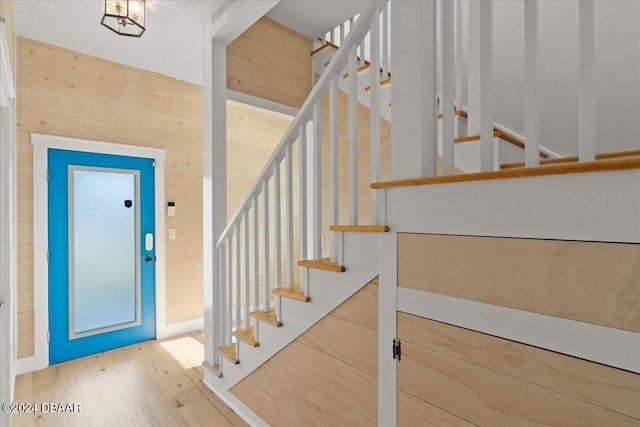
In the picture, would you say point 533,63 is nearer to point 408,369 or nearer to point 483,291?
point 483,291

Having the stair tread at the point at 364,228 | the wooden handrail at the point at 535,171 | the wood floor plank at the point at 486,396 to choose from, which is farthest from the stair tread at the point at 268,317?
the wooden handrail at the point at 535,171

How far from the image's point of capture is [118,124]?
306 cm

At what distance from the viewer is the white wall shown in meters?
1.76

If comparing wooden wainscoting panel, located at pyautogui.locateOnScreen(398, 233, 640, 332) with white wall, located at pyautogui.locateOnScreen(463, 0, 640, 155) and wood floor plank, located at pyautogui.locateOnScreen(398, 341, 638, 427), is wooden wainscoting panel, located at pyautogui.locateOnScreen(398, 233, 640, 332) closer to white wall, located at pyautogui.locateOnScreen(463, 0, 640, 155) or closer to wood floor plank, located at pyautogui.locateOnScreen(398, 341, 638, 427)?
wood floor plank, located at pyautogui.locateOnScreen(398, 341, 638, 427)

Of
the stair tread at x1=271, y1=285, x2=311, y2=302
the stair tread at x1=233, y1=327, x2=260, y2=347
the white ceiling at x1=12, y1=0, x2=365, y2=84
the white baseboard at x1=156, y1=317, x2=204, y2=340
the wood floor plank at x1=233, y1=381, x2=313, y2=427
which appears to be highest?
the white ceiling at x1=12, y1=0, x2=365, y2=84

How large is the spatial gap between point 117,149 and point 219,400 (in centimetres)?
239

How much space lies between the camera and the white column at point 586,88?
0.81m

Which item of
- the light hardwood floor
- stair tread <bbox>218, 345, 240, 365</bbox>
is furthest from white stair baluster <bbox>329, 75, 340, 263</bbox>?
the light hardwood floor

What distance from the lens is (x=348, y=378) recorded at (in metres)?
1.40

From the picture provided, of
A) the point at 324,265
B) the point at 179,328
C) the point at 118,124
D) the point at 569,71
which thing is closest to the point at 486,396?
the point at 324,265

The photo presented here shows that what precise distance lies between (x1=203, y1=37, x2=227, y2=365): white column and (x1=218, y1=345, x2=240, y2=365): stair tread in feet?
0.45

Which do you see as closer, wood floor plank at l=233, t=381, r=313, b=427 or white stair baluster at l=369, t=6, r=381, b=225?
white stair baluster at l=369, t=6, r=381, b=225

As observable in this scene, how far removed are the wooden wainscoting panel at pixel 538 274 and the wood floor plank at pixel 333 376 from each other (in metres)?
0.54

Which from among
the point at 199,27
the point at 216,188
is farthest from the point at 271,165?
the point at 199,27
